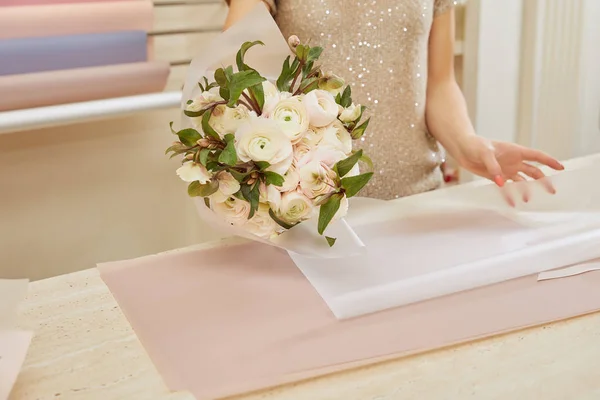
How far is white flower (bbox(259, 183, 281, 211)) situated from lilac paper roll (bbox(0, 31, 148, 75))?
2.87 ft

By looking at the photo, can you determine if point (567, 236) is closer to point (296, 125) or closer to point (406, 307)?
point (406, 307)

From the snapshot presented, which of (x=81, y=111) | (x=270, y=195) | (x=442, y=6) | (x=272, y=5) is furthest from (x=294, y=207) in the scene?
(x=81, y=111)

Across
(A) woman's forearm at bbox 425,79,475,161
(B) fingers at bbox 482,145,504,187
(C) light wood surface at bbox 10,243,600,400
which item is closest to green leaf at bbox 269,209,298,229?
(C) light wood surface at bbox 10,243,600,400

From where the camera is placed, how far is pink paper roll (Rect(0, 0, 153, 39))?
1.53 m

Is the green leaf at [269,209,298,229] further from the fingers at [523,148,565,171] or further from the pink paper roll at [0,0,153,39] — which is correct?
the pink paper roll at [0,0,153,39]

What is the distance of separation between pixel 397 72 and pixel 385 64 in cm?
3

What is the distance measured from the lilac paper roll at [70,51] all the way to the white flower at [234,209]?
2.70 ft

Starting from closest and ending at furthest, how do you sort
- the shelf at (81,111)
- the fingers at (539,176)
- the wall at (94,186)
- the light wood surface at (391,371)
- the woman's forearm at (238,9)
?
the light wood surface at (391,371) → the fingers at (539,176) → the woman's forearm at (238,9) → the shelf at (81,111) → the wall at (94,186)

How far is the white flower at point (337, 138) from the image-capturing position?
34.9 inches

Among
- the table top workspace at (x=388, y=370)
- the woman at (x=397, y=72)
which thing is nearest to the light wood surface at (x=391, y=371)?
the table top workspace at (x=388, y=370)

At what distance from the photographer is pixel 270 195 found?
2.88ft

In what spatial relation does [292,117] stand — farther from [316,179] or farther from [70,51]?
[70,51]

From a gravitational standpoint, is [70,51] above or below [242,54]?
below

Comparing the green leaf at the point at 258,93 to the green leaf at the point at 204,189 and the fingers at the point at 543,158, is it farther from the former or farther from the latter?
the fingers at the point at 543,158
